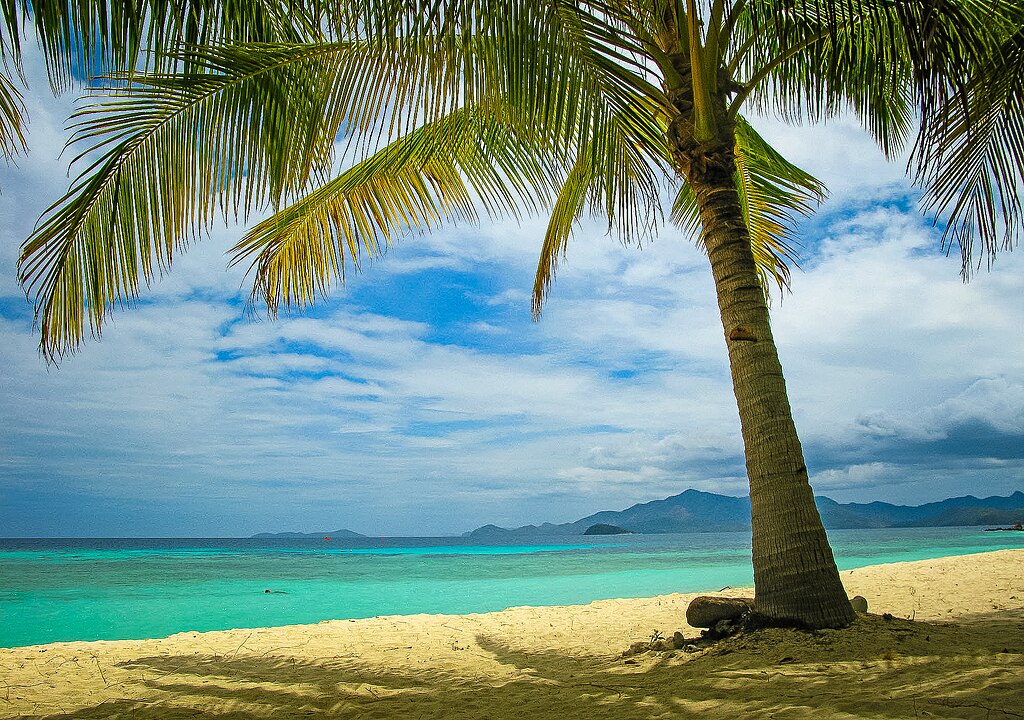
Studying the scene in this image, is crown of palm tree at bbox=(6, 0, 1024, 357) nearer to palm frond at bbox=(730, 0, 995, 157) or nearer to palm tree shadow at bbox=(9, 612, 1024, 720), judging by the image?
palm frond at bbox=(730, 0, 995, 157)

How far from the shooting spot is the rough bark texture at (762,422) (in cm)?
408

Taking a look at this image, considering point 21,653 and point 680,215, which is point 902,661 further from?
point 21,653

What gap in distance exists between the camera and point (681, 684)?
3.51 meters

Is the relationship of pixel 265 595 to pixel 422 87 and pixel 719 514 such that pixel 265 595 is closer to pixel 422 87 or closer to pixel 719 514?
pixel 422 87

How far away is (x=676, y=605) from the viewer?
7.64 m

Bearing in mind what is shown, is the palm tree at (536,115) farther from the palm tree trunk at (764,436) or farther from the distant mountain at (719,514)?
the distant mountain at (719,514)

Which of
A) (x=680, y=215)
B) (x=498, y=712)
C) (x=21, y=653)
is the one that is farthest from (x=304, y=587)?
(x=498, y=712)

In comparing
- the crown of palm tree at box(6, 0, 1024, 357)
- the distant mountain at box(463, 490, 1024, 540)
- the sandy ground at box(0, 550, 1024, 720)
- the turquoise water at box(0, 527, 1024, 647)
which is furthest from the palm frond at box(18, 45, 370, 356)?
the distant mountain at box(463, 490, 1024, 540)

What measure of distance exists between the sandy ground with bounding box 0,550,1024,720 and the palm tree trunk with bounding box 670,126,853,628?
23 centimetres

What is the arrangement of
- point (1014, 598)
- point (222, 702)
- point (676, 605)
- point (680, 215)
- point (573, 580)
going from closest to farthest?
point (222, 702) < point (1014, 598) < point (680, 215) < point (676, 605) < point (573, 580)

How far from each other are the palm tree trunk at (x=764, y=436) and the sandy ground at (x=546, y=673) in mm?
233

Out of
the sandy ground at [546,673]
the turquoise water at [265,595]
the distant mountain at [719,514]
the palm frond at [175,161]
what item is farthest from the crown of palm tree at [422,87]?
the distant mountain at [719,514]

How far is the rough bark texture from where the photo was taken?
13.4 ft

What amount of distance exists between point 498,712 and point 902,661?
203 cm
